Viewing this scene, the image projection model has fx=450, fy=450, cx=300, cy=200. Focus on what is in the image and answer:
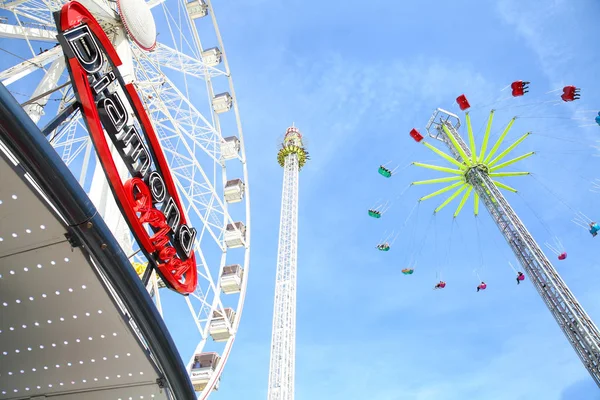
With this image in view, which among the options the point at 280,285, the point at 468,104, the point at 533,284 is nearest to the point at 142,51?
the point at 468,104

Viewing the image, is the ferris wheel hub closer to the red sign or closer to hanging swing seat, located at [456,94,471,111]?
the red sign

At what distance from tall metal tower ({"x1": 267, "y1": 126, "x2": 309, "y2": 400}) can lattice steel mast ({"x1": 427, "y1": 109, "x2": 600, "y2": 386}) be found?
49.6ft

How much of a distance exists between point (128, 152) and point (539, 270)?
605 inches

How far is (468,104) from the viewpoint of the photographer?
864 inches

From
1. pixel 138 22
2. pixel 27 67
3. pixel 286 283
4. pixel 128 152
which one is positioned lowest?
pixel 128 152

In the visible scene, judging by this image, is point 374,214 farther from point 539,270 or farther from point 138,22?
point 138,22

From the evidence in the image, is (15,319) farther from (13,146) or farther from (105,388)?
(13,146)

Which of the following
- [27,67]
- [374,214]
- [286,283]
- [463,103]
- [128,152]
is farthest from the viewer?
[286,283]

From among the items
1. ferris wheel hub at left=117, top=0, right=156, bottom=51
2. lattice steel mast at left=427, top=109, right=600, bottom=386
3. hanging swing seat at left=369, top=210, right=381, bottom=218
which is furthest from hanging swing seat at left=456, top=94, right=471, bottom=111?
ferris wheel hub at left=117, top=0, right=156, bottom=51

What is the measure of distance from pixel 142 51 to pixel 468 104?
15058 mm

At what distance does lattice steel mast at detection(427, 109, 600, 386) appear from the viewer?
15031 mm

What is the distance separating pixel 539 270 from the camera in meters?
17.2

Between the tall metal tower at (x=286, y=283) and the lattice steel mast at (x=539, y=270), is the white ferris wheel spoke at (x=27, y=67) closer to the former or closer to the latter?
the lattice steel mast at (x=539, y=270)

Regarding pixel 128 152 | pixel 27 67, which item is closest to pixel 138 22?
pixel 27 67
